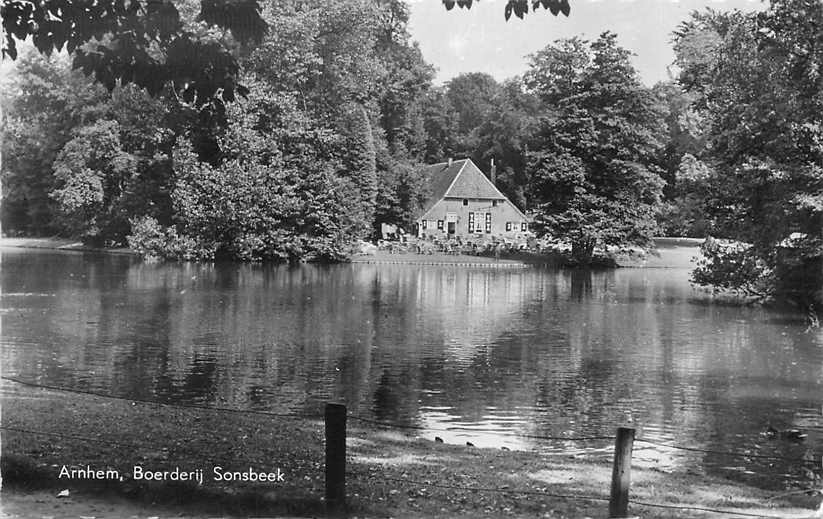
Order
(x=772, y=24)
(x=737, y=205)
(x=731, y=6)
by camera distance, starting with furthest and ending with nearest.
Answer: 1. (x=731, y=6)
2. (x=737, y=205)
3. (x=772, y=24)

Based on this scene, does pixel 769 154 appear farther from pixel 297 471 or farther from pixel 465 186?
pixel 465 186

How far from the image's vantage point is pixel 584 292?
36375 millimetres

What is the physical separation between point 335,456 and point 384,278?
114 ft

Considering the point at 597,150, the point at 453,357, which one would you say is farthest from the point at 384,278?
the point at 453,357

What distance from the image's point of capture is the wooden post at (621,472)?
677 centimetres

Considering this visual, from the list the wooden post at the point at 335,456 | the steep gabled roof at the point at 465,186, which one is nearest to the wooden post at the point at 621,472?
the wooden post at the point at 335,456

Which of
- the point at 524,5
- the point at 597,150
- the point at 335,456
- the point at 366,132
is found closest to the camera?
the point at 335,456

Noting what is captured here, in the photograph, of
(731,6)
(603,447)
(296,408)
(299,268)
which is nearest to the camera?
(603,447)

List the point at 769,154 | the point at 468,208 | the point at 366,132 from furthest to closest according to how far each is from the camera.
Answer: the point at 468,208 < the point at 366,132 < the point at 769,154

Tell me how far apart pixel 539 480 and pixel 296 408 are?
549cm

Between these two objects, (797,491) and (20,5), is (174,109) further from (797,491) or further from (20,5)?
(797,491)

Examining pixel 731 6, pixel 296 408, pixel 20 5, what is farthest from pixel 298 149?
pixel 20 5

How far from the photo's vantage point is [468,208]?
73812 mm

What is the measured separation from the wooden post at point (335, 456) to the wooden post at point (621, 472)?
6.52ft
